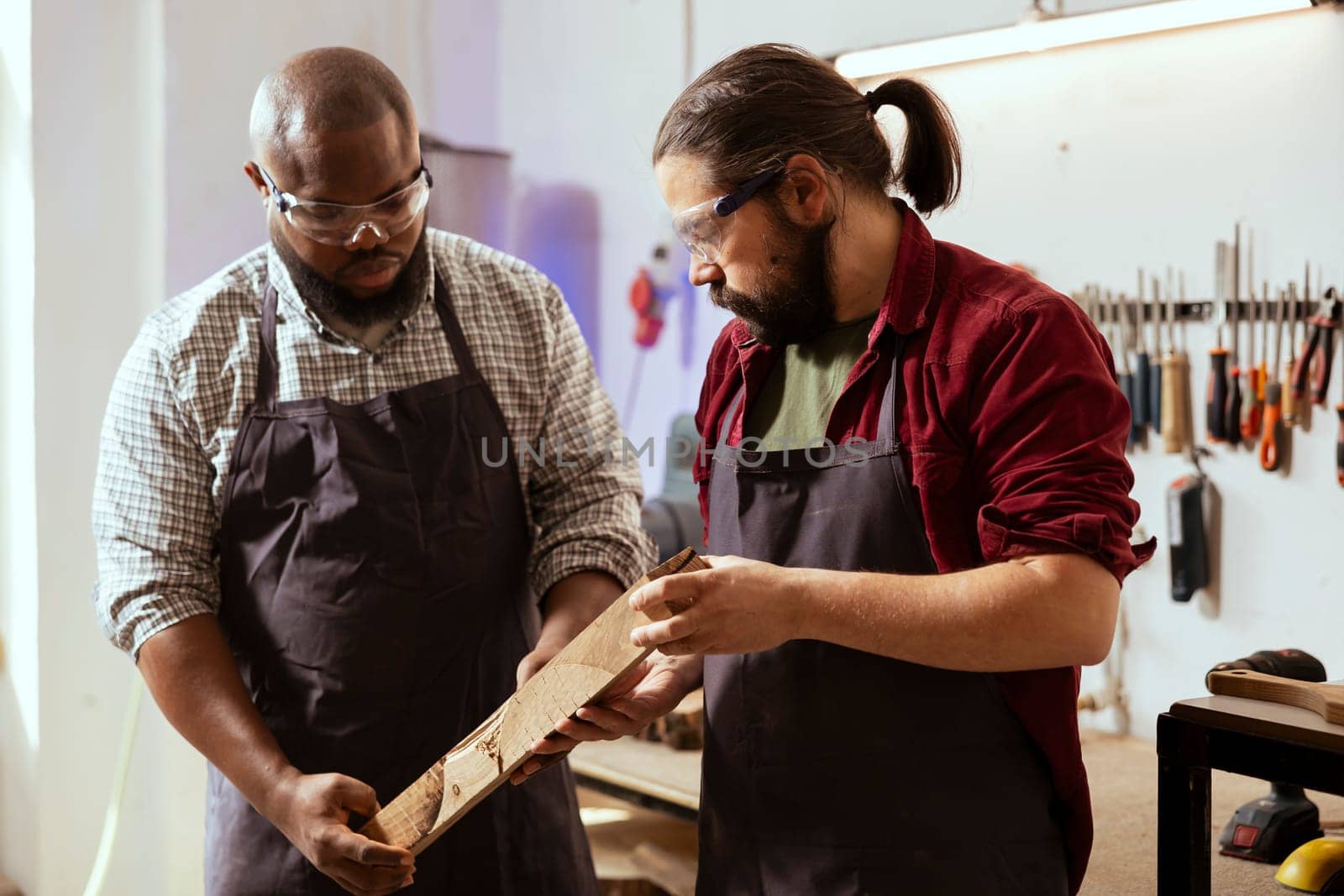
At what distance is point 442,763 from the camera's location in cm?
152

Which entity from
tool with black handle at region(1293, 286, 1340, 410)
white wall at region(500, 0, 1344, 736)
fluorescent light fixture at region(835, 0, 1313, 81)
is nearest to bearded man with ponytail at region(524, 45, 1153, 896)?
white wall at region(500, 0, 1344, 736)

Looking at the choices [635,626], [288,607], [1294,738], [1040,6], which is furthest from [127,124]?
[1294,738]

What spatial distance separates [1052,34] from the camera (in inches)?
94.3

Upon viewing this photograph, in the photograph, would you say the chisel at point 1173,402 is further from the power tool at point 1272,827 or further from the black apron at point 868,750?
the black apron at point 868,750

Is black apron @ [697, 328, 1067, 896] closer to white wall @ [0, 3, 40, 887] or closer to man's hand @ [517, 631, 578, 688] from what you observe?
man's hand @ [517, 631, 578, 688]

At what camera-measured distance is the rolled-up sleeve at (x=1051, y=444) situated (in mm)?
1142

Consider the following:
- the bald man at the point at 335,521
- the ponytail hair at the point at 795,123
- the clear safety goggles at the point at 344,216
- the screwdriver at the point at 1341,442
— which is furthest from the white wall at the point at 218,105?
the screwdriver at the point at 1341,442

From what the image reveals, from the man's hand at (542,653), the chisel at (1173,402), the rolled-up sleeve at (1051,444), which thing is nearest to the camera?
the rolled-up sleeve at (1051,444)

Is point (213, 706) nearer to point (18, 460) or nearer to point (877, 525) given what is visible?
point (877, 525)

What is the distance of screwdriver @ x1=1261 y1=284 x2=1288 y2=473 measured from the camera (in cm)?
225

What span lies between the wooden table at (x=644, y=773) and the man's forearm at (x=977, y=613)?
112cm

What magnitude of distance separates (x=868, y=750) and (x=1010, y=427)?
0.37 meters

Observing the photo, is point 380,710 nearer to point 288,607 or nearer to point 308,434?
point 288,607

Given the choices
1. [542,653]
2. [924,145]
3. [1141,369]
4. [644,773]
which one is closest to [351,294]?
[542,653]
